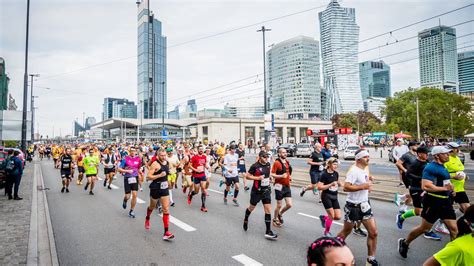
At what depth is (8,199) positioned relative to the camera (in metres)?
11.5

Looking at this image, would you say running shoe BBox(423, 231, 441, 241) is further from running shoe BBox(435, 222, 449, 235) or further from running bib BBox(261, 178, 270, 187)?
running bib BBox(261, 178, 270, 187)

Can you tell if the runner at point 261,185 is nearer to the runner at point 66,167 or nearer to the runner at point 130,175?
the runner at point 130,175

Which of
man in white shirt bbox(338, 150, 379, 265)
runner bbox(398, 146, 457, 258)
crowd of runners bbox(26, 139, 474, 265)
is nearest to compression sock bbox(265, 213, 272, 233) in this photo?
crowd of runners bbox(26, 139, 474, 265)

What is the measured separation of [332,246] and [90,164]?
12989 millimetres

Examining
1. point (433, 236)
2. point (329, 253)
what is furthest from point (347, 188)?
point (329, 253)

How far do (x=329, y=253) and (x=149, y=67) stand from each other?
5279 inches

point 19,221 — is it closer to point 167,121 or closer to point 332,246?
point 332,246

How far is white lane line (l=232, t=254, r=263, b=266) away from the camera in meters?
5.05

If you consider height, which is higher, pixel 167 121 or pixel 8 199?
pixel 167 121

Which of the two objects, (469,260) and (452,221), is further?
(452,221)

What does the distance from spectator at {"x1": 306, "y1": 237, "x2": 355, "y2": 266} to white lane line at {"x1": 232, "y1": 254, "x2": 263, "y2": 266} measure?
3790mm

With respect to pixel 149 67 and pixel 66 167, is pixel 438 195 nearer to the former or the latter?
pixel 66 167

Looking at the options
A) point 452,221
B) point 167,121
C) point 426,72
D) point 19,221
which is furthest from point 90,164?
point 426,72

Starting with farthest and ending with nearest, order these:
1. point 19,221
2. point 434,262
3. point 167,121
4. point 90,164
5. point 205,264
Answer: point 167,121, point 90,164, point 19,221, point 205,264, point 434,262
